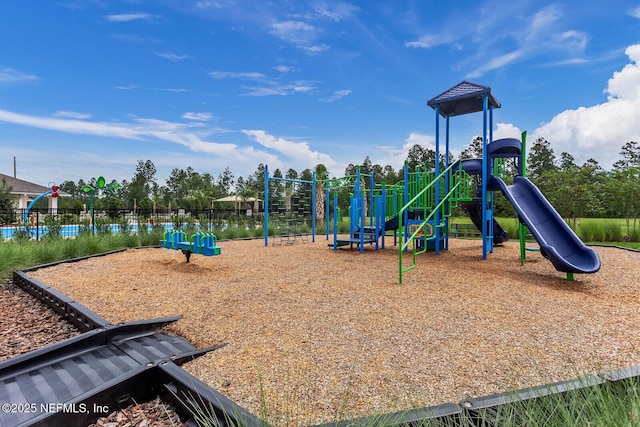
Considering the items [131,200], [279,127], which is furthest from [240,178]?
[279,127]

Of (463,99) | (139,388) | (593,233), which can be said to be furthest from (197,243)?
(593,233)

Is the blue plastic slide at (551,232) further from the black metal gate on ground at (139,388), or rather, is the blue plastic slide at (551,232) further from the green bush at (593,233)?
the green bush at (593,233)

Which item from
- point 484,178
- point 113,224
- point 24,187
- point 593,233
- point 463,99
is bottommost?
point 593,233

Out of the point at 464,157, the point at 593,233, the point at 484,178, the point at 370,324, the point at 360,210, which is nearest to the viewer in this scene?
the point at 370,324

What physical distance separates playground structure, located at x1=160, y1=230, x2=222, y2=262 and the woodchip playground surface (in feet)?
1.24

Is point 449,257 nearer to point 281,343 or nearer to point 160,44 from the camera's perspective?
point 281,343

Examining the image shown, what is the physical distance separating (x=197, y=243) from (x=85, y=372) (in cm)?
384

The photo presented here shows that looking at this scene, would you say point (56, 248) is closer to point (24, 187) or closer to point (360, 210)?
point (360, 210)

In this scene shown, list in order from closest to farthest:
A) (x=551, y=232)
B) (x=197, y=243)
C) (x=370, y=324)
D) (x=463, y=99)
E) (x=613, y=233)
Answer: (x=370, y=324)
(x=551, y=232)
(x=197, y=243)
(x=463, y=99)
(x=613, y=233)

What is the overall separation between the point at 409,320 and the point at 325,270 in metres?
2.96

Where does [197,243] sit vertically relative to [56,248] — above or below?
above

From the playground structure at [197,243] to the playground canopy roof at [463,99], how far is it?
617 cm

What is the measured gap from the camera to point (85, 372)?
7.79 ft

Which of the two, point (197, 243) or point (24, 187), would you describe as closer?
point (197, 243)
